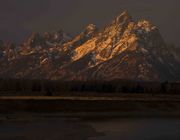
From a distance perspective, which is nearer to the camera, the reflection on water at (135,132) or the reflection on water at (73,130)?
the reflection on water at (73,130)

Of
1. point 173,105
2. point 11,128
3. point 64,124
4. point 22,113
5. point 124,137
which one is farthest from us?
point 173,105

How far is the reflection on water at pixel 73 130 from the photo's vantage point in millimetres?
74150

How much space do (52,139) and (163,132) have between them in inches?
903

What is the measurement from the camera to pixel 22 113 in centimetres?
11556

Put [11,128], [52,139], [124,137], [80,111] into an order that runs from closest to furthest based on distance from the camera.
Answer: [52,139] < [124,137] < [11,128] < [80,111]

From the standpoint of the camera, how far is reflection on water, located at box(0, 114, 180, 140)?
74.2 m

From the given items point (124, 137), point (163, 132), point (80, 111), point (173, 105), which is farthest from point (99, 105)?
point (124, 137)

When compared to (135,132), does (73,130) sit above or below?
above

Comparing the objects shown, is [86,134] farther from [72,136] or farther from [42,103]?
[42,103]

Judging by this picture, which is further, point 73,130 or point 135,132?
point 73,130

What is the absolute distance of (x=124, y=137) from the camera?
74625mm

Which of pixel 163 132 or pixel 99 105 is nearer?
pixel 163 132

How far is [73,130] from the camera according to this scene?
84.7 meters

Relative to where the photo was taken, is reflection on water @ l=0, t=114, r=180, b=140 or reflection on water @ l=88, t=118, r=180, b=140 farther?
reflection on water @ l=88, t=118, r=180, b=140
